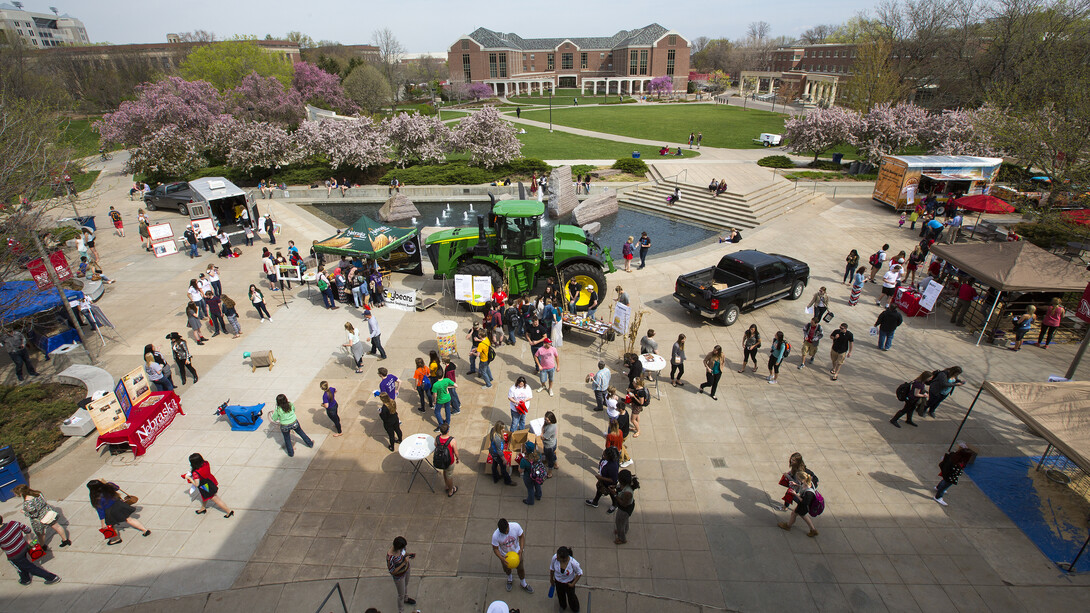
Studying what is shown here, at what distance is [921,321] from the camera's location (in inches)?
568

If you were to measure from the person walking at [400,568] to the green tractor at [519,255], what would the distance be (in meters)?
8.91

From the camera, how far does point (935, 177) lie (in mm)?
23766

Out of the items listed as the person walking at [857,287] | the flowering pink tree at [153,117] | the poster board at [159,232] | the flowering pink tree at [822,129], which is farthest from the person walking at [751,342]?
the flowering pink tree at [153,117]

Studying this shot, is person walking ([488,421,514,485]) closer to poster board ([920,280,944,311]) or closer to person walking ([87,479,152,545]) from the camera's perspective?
person walking ([87,479,152,545])

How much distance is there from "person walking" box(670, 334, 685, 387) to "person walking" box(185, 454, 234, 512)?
29.0 ft

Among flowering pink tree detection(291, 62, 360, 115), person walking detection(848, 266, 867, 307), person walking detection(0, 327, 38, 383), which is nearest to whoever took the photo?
person walking detection(0, 327, 38, 383)

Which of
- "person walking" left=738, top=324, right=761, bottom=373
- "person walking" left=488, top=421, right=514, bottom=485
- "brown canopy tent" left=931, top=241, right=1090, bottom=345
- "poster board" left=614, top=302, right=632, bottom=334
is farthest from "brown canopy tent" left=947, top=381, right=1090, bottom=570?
"person walking" left=488, top=421, right=514, bottom=485

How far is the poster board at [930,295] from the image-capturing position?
1362 cm

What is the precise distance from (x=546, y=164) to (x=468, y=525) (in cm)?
3019

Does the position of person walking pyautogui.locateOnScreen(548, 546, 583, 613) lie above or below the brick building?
below

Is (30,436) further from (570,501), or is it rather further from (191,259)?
(191,259)

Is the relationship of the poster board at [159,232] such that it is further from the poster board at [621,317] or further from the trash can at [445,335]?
the poster board at [621,317]

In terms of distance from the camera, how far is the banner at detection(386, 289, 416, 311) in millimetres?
15227

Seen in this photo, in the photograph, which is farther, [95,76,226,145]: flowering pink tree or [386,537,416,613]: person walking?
[95,76,226,145]: flowering pink tree
